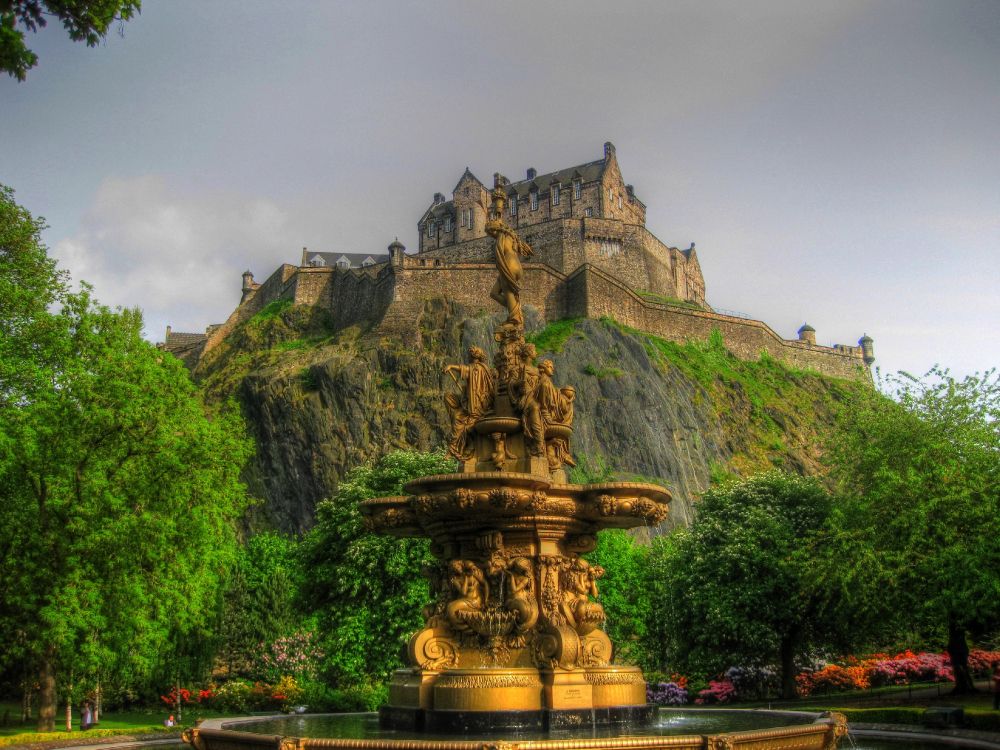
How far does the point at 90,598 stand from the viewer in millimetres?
21094

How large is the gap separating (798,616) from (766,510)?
12.9ft

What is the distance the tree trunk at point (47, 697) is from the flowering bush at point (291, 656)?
14103 millimetres

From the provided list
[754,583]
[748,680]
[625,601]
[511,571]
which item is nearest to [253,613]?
[625,601]

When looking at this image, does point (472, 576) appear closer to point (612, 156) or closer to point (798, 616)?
point (798, 616)

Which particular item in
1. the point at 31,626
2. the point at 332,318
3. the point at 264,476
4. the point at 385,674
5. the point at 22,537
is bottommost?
the point at 385,674

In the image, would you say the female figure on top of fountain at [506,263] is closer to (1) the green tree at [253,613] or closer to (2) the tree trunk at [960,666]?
(2) the tree trunk at [960,666]

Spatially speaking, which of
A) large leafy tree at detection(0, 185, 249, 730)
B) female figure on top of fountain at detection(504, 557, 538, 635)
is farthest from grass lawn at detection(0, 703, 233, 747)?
female figure on top of fountain at detection(504, 557, 538, 635)

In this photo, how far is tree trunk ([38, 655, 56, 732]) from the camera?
2175 cm

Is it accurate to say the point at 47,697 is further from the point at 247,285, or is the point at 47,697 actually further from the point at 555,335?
the point at 247,285

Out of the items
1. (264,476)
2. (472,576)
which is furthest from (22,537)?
(264,476)

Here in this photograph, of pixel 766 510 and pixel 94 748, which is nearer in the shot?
pixel 94 748

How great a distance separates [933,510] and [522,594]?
710 inches

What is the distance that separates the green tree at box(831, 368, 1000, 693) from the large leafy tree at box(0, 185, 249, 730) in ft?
63.5

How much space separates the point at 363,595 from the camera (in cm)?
2903
